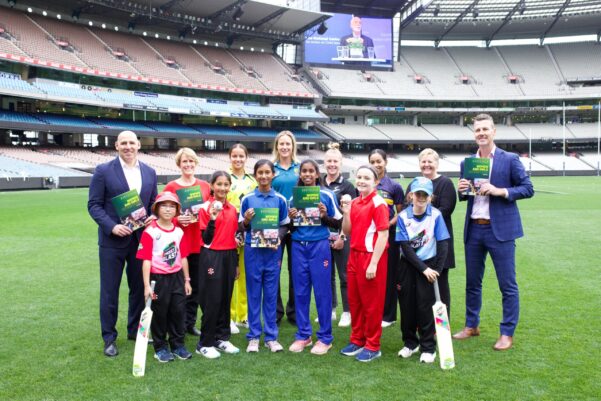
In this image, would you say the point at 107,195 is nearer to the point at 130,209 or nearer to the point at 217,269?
the point at 130,209

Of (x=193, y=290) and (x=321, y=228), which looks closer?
(x=321, y=228)

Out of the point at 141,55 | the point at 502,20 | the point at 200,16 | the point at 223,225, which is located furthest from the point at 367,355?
the point at 502,20

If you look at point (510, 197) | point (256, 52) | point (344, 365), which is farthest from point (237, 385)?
point (256, 52)

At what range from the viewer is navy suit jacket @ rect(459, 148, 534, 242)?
5.23m

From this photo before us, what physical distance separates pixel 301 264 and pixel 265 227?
0.63 meters

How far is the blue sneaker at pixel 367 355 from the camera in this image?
16.0 feet

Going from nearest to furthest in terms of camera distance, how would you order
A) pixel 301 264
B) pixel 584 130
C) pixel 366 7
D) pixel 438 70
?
pixel 301 264 → pixel 366 7 → pixel 584 130 → pixel 438 70

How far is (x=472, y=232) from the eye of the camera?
18.0 ft

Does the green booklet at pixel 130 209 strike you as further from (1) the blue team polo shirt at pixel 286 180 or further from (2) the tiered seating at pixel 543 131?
(2) the tiered seating at pixel 543 131

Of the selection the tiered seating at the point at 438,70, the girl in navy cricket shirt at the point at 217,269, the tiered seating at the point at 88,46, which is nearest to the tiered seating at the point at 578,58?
the tiered seating at the point at 438,70

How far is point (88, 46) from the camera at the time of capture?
4509 cm

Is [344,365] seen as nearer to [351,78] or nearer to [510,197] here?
[510,197]

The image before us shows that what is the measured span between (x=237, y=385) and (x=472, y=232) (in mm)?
3193

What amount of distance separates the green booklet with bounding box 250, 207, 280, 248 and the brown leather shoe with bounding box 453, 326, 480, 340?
2.48 m
